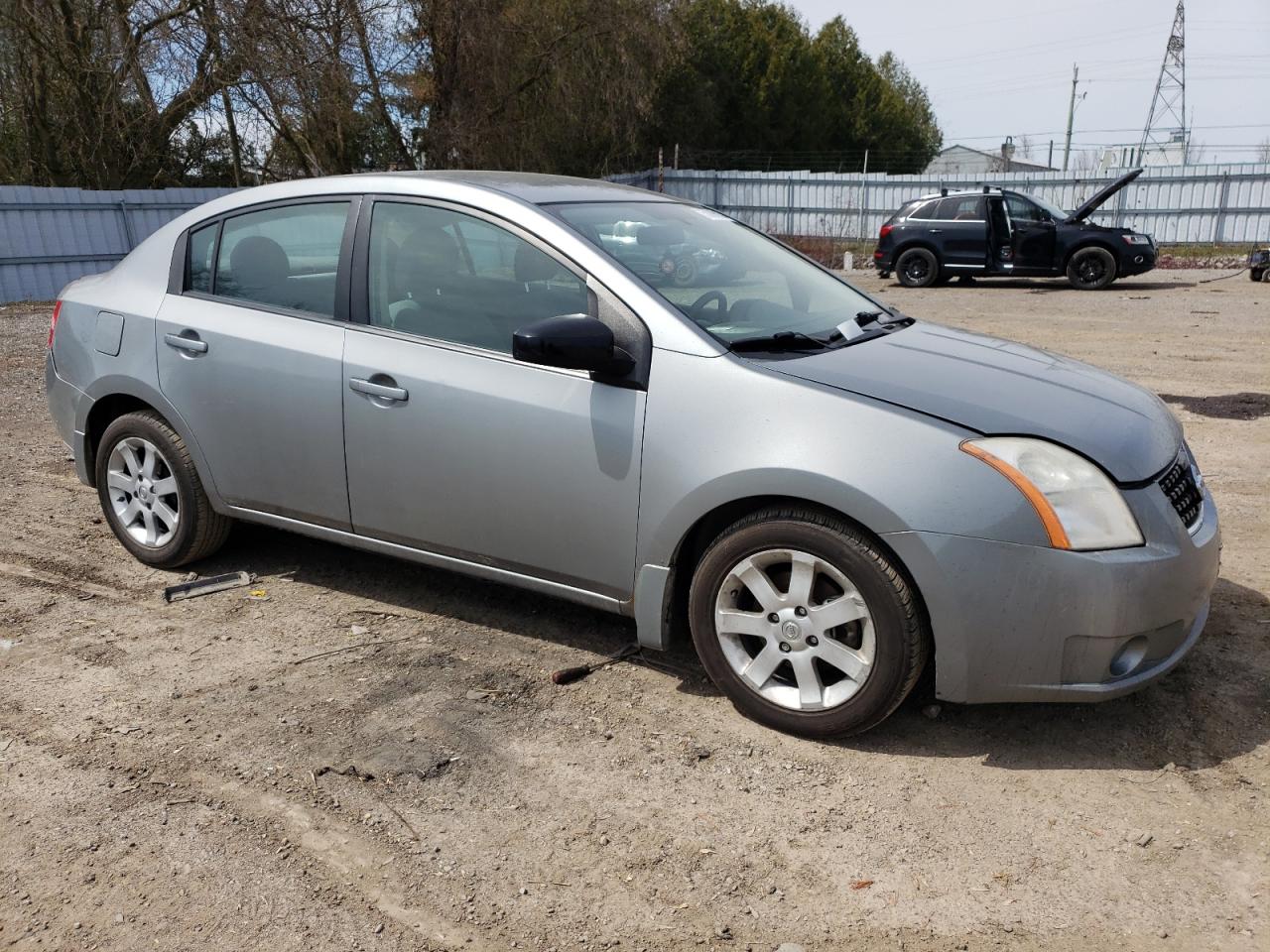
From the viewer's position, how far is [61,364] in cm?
496

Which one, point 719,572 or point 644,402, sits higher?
point 644,402

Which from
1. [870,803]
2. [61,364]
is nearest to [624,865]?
[870,803]

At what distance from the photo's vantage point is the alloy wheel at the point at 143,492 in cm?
472

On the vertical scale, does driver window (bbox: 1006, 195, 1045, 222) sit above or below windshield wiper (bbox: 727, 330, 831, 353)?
above

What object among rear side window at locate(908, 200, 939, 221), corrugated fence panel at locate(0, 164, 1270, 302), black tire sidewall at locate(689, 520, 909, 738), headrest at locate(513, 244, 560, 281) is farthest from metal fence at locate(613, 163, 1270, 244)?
black tire sidewall at locate(689, 520, 909, 738)

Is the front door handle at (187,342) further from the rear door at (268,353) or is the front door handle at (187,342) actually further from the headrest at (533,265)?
the headrest at (533,265)

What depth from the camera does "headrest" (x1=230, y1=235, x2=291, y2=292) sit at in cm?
437

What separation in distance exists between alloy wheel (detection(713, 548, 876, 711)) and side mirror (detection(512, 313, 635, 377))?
76cm

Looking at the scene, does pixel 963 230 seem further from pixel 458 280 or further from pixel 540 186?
pixel 458 280

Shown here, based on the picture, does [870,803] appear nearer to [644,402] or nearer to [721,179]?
[644,402]

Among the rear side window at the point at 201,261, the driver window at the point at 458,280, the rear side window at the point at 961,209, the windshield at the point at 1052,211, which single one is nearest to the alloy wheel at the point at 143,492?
the rear side window at the point at 201,261

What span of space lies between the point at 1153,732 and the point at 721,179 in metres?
30.0

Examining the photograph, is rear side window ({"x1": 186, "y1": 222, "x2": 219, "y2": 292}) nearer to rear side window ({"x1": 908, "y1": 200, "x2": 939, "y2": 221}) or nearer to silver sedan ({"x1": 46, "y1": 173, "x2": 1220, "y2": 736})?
silver sedan ({"x1": 46, "y1": 173, "x2": 1220, "y2": 736})

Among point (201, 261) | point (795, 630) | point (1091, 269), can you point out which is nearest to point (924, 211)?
point (1091, 269)
